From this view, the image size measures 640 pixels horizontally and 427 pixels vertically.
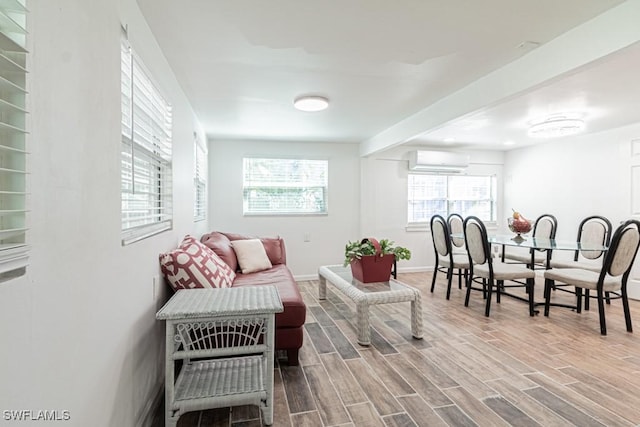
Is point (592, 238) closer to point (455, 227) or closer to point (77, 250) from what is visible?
point (455, 227)

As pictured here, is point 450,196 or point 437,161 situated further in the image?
point 450,196

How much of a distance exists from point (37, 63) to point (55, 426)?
3.29ft

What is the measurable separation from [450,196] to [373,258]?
3712 millimetres

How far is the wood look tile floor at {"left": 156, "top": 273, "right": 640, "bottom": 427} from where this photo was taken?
1890 mm

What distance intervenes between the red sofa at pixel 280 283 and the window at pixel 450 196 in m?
2.97

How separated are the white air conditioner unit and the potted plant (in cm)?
295

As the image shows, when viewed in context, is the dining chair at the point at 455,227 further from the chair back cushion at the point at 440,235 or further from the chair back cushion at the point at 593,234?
the chair back cushion at the point at 593,234

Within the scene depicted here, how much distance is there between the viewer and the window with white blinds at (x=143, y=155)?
1610 millimetres

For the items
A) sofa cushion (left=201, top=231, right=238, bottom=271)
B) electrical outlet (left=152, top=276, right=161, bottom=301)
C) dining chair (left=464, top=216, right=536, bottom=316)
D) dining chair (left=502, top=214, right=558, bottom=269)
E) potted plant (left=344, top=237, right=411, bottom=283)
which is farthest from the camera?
dining chair (left=502, top=214, right=558, bottom=269)

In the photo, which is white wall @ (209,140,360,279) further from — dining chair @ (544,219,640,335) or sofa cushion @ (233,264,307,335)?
dining chair @ (544,219,640,335)

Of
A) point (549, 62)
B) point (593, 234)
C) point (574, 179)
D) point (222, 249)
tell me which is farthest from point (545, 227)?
point (222, 249)

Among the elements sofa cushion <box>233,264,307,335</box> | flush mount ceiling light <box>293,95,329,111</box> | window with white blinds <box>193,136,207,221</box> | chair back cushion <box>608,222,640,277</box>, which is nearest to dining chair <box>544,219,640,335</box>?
chair back cushion <box>608,222,640,277</box>

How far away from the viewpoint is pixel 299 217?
5.48m

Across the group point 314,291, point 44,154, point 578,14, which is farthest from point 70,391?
point 314,291
